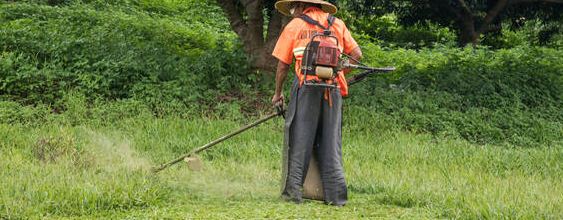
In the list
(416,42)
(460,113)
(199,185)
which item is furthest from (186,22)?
(199,185)

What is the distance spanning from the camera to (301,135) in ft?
22.7

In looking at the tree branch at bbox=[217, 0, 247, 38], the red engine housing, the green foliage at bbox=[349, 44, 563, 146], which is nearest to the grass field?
the green foliage at bbox=[349, 44, 563, 146]

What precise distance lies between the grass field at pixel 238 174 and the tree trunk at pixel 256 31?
169 cm

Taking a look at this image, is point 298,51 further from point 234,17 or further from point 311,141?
point 234,17

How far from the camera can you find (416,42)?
69.2 ft

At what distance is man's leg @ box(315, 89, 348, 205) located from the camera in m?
6.93

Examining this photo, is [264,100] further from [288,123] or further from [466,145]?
[288,123]

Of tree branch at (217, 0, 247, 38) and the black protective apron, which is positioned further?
tree branch at (217, 0, 247, 38)

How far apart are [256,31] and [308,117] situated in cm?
608

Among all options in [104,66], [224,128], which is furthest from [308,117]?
[104,66]

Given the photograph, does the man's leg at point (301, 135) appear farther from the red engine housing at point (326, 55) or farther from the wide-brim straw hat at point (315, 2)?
the wide-brim straw hat at point (315, 2)

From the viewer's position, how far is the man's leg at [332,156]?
693 cm

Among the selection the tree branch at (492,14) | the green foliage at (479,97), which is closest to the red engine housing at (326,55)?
the green foliage at (479,97)

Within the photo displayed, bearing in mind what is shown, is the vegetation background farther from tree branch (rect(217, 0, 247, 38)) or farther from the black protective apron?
tree branch (rect(217, 0, 247, 38))
